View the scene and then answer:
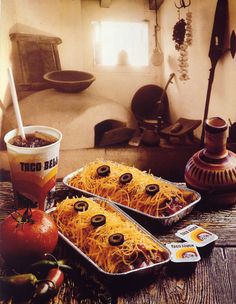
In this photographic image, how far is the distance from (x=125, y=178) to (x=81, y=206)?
25cm

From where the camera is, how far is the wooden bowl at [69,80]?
2.15 meters

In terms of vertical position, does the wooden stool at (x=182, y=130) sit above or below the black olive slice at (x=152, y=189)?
below

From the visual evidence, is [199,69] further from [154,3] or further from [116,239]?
[116,239]

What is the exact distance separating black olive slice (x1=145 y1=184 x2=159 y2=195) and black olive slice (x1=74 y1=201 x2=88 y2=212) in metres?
0.23

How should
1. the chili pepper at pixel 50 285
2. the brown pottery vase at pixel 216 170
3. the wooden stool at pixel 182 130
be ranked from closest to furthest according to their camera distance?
the chili pepper at pixel 50 285
the brown pottery vase at pixel 216 170
the wooden stool at pixel 182 130

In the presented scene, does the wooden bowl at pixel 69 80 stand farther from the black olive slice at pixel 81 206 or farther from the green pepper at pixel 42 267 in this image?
the green pepper at pixel 42 267

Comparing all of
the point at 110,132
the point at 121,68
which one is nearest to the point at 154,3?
the point at 121,68

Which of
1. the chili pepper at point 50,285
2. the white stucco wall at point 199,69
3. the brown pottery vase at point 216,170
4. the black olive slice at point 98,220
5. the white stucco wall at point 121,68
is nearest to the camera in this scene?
the chili pepper at point 50,285

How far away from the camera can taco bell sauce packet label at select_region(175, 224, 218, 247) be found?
124 centimetres

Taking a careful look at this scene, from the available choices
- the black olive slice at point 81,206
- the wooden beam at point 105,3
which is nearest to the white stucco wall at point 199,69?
the wooden beam at point 105,3

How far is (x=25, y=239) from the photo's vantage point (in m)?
1.12

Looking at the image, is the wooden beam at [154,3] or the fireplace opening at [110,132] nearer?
the wooden beam at [154,3]

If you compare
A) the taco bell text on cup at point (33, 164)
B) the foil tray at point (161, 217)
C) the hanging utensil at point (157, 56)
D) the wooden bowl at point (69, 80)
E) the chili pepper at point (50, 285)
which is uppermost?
the hanging utensil at point (157, 56)

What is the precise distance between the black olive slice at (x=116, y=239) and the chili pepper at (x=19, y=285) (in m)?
0.23
